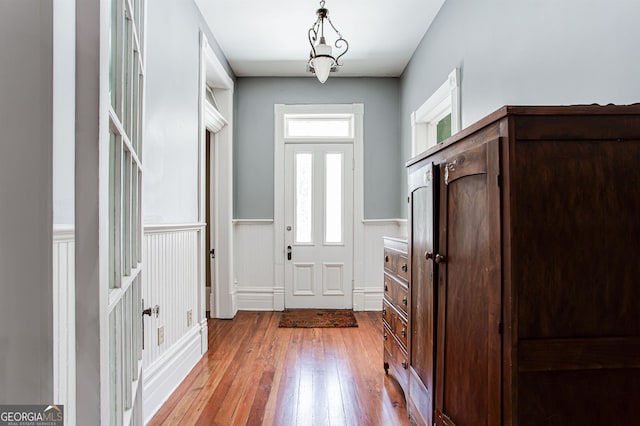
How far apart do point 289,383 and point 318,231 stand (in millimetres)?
2248

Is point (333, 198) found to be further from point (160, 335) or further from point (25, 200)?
point (25, 200)

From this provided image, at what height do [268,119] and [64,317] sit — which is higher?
[268,119]

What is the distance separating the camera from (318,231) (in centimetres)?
454

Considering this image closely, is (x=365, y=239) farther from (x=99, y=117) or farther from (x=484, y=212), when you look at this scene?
(x=99, y=117)

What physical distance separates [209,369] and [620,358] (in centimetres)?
258

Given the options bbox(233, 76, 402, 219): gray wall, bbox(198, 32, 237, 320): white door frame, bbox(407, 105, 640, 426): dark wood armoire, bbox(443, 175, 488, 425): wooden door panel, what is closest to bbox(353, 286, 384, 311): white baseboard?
bbox(233, 76, 402, 219): gray wall

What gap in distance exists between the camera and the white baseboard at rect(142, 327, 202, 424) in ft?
6.85

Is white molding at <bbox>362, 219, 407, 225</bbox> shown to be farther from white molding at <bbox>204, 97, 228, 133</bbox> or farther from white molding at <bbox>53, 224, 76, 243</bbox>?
white molding at <bbox>53, 224, 76, 243</bbox>

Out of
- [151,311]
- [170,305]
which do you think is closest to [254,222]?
[170,305]

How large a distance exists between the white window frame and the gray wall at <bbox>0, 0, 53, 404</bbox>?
2650mm

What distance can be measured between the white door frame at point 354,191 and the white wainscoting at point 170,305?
1.47m

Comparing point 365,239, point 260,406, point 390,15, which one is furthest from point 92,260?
point 365,239

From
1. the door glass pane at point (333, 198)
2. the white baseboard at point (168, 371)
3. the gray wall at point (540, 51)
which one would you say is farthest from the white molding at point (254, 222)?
the gray wall at point (540, 51)

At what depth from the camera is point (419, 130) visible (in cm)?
386
